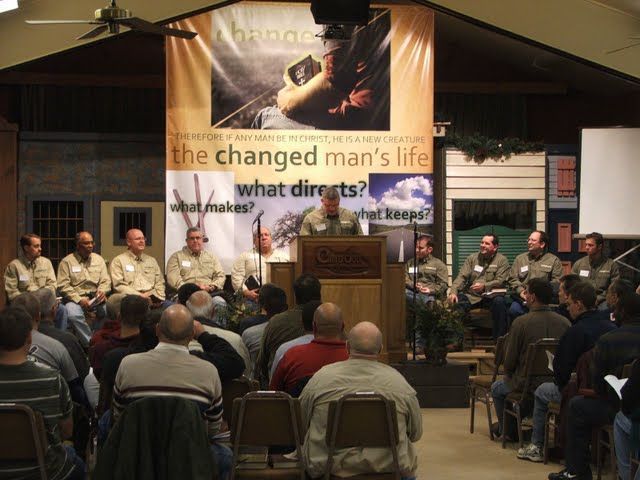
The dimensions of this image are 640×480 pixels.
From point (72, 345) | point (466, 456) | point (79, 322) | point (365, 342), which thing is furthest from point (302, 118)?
point (365, 342)

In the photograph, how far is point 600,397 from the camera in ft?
20.1

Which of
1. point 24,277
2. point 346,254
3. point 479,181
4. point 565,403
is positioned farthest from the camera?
point 479,181

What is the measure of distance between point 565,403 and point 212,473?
286 cm

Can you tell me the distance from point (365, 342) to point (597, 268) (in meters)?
7.08

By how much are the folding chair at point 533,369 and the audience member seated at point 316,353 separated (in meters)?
2.14

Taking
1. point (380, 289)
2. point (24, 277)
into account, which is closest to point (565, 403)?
point (380, 289)

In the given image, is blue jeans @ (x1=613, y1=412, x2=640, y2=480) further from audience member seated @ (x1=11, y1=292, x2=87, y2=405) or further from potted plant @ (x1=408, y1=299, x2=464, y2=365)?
potted plant @ (x1=408, y1=299, x2=464, y2=365)

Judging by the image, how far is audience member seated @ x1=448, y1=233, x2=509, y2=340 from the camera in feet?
38.3

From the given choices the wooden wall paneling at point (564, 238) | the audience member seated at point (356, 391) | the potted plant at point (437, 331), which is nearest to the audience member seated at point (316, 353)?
the audience member seated at point (356, 391)

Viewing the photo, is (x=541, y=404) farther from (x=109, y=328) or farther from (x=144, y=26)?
(x=144, y=26)

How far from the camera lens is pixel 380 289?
8.76 meters

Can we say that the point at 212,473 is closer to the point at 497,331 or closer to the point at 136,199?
the point at 497,331

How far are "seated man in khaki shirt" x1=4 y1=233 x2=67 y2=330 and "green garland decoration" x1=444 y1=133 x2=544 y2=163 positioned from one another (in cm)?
510

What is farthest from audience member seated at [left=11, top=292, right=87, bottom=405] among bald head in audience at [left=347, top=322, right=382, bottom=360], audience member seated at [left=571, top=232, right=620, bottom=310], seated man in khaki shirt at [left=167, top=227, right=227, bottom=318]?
audience member seated at [left=571, top=232, right=620, bottom=310]
